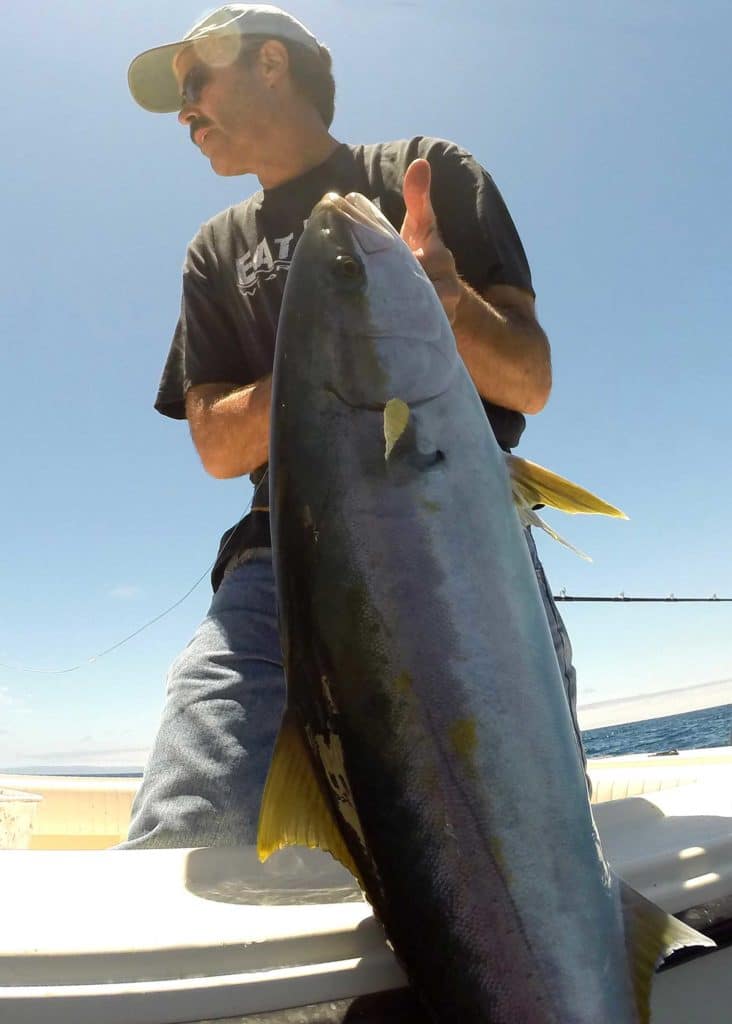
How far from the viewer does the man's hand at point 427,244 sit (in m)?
2.02

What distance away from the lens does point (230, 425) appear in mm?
2785

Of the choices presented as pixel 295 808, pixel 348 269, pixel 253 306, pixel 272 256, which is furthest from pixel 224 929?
pixel 272 256

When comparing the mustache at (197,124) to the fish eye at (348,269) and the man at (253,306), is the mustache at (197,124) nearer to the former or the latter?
the man at (253,306)

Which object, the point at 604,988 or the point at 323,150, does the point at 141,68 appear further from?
the point at 604,988

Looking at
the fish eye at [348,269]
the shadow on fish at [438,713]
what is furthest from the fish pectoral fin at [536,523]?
the fish eye at [348,269]

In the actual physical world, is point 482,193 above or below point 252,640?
above

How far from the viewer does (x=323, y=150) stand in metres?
3.16

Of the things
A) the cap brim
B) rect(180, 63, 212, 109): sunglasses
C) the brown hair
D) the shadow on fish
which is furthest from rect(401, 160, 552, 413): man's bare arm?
the cap brim

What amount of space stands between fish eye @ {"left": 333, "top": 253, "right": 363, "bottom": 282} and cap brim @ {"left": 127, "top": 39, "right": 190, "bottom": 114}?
2.11 metres

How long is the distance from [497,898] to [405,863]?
0.50 ft

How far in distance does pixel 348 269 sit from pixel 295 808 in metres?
1.20

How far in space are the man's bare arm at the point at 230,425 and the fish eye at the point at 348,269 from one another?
837 mm

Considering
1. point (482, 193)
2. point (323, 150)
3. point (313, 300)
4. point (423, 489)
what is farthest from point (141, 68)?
point (423, 489)

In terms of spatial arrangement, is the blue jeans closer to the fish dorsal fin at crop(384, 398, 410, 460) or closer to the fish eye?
the fish dorsal fin at crop(384, 398, 410, 460)
